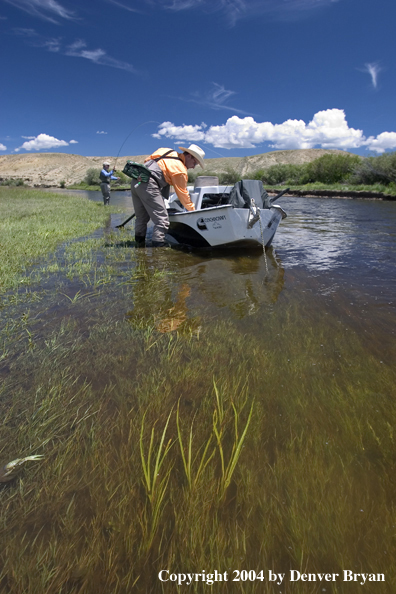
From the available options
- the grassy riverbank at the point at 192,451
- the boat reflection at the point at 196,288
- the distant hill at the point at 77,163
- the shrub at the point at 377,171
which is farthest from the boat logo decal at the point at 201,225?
the distant hill at the point at 77,163

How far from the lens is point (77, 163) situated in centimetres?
9888

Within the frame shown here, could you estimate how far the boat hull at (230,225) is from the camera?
6.60 meters

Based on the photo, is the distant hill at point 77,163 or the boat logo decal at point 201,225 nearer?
the boat logo decal at point 201,225

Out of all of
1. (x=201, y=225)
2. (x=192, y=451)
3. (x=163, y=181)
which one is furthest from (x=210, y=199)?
(x=192, y=451)

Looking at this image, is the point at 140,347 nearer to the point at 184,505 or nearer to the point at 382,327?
the point at 184,505

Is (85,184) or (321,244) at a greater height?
(85,184)

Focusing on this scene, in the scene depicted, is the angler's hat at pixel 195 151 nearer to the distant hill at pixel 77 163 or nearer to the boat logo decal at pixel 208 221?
the boat logo decal at pixel 208 221

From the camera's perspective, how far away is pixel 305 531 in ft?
4.49

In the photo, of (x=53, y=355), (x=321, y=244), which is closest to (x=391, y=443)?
(x=53, y=355)

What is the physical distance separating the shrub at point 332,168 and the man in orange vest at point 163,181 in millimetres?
36922

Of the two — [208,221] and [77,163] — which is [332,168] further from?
[77,163]

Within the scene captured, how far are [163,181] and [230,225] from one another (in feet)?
6.58

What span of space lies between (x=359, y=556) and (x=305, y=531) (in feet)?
0.69

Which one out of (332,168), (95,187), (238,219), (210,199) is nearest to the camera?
(238,219)
